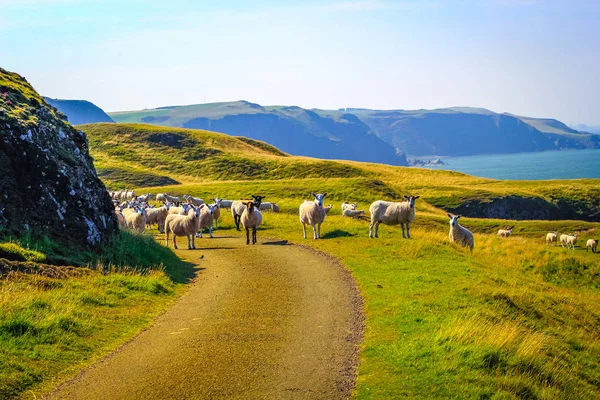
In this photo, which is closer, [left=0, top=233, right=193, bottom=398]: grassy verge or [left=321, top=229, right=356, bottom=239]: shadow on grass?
[left=0, top=233, right=193, bottom=398]: grassy verge

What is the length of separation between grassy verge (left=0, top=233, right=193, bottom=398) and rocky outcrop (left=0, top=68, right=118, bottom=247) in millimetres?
1115

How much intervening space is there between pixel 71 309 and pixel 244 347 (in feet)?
16.8

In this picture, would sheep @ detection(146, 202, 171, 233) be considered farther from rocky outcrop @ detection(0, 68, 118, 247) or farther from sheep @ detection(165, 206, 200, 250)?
rocky outcrop @ detection(0, 68, 118, 247)

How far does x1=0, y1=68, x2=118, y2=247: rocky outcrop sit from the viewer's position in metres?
21.2

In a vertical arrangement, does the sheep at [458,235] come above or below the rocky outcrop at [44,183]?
below

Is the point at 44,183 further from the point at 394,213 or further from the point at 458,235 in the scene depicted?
the point at 458,235

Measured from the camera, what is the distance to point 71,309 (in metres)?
15.3

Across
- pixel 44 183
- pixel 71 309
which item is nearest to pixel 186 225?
pixel 44 183

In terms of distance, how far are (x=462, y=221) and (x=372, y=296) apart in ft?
149

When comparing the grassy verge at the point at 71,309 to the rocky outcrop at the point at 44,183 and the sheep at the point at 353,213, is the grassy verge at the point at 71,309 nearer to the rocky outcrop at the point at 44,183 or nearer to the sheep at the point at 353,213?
the rocky outcrop at the point at 44,183

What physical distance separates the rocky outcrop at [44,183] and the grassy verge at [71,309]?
1.12m

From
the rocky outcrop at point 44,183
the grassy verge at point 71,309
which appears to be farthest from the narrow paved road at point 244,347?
the rocky outcrop at point 44,183

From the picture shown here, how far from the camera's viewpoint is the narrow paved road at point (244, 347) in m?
11.6

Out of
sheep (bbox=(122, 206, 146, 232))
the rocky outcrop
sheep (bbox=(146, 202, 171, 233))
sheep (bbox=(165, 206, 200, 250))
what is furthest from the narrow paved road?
sheep (bbox=(146, 202, 171, 233))
